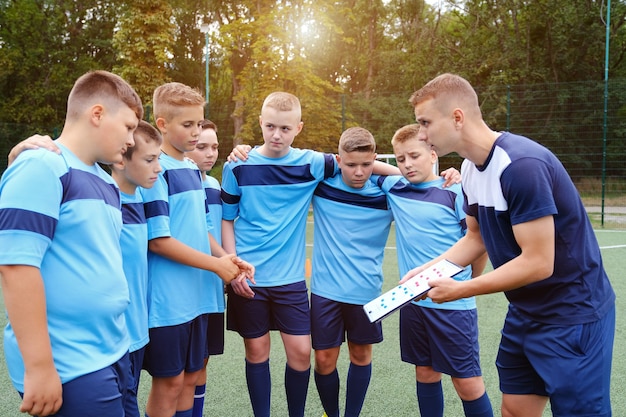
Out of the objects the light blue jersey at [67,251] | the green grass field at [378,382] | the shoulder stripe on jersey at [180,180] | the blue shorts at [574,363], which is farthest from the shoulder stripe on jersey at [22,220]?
the green grass field at [378,382]

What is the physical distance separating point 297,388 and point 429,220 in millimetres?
1253

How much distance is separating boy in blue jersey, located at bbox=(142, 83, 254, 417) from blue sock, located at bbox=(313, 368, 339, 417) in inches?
30.5

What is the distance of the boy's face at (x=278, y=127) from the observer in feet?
11.5

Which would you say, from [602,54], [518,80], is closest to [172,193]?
[518,80]

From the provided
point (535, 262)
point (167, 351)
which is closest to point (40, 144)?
point (167, 351)

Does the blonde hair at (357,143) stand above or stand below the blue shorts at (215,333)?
above

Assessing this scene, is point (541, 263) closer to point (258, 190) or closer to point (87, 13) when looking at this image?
point (258, 190)

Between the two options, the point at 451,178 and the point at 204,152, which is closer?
the point at 451,178

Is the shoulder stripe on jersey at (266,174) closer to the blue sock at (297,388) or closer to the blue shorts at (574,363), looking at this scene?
the blue sock at (297,388)

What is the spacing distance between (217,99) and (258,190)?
29.6m

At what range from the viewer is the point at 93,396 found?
75.6 inches

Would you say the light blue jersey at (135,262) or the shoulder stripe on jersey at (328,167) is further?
the shoulder stripe on jersey at (328,167)

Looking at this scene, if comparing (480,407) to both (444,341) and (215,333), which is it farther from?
(215,333)

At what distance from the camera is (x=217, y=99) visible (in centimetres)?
3225
